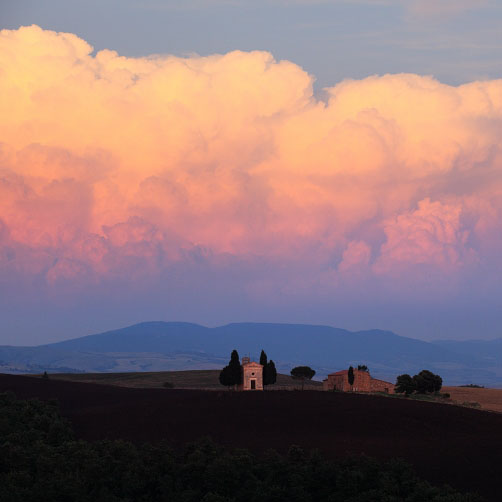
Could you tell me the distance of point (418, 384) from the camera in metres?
110

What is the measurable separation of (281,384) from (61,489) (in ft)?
267

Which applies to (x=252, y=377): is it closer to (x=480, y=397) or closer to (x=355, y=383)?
(x=355, y=383)

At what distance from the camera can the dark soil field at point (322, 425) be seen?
56.2 meters

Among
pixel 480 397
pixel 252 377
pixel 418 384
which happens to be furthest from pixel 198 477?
pixel 480 397

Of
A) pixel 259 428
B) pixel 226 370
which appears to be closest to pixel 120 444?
pixel 259 428

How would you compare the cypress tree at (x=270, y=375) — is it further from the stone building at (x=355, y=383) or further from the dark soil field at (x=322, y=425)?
the dark soil field at (x=322, y=425)

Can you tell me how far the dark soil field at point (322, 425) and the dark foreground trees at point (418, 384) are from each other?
62.0 ft

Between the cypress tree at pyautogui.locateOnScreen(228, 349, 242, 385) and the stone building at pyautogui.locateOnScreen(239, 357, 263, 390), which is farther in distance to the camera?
the cypress tree at pyautogui.locateOnScreen(228, 349, 242, 385)

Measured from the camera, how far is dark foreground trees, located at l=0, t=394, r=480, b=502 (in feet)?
158

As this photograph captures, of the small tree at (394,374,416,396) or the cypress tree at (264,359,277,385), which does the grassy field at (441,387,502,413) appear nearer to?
the small tree at (394,374,416,396)

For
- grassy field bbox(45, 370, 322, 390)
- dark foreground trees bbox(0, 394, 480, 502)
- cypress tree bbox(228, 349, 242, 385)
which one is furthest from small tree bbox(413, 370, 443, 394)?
dark foreground trees bbox(0, 394, 480, 502)

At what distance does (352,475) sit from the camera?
161ft

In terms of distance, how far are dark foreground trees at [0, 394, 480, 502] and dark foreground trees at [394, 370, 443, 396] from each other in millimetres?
52833

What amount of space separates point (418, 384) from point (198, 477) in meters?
63.3
